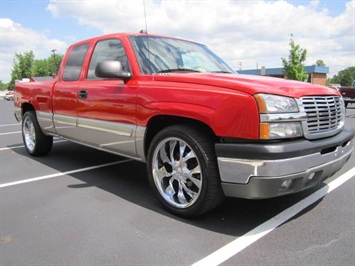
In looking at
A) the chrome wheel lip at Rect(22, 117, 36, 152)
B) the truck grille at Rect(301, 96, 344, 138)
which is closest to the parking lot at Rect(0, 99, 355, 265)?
the truck grille at Rect(301, 96, 344, 138)

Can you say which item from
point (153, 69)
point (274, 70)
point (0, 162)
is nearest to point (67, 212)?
point (153, 69)

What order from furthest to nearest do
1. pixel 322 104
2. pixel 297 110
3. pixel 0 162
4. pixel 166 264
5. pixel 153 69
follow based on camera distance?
pixel 0 162 < pixel 153 69 < pixel 322 104 < pixel 297 110 < pixel 166 264

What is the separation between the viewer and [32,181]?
4945 millimetres

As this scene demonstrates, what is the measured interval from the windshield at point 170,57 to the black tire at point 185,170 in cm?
90

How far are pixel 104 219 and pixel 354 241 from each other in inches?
90.3

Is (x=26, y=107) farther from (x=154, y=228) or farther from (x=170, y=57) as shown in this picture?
(x=154, y=228)

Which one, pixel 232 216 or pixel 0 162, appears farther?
pixel 0 162

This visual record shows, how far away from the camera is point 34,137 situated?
6.48 meters

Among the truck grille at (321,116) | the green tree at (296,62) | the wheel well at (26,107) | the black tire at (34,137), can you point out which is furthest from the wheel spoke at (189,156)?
the green tree at (296,62)

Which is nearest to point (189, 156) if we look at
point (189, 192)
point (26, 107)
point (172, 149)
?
point (172, 149)

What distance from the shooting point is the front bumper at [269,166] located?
2.85m

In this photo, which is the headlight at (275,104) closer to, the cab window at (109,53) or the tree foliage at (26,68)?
the cab window at (109,53)

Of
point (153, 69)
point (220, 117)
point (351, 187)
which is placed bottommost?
point (351, 187)

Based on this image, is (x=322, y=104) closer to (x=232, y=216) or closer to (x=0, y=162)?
(x=232, y=216)
